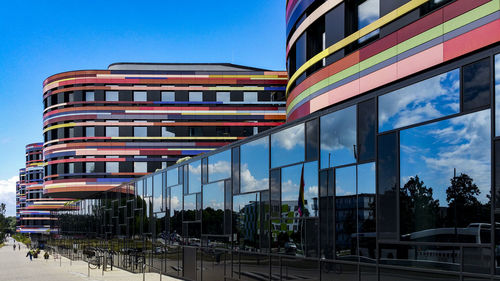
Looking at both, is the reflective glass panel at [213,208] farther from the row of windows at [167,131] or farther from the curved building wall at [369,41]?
the row of windows at [167,131]

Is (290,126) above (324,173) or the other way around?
above

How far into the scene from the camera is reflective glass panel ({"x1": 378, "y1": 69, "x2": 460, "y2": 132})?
1373cm

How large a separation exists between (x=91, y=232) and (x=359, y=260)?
52.3 meters

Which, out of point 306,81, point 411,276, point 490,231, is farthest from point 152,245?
point 490,231

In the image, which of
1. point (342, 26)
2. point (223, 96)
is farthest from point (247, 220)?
point (223, 96)

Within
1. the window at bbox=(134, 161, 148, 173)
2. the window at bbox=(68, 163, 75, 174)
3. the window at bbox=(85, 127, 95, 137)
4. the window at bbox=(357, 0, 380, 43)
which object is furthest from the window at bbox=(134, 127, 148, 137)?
the window at bbox=(357, 0, 380, 43)

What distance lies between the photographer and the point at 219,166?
2881 cm

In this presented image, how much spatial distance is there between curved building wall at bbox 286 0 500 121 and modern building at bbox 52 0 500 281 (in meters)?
0.06

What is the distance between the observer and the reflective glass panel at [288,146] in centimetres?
2075

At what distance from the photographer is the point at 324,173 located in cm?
1891

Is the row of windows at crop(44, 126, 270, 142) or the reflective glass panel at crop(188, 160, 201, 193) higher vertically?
the row of windows at crop(44, 126, 270, 142)

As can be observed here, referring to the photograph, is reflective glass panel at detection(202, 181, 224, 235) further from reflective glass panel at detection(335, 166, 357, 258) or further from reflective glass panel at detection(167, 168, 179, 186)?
reflective glass panel at detection(335, 166, 357, 258)

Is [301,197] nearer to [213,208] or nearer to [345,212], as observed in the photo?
[345,212]

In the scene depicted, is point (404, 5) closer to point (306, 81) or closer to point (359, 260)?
point (306, 81)
